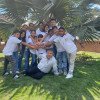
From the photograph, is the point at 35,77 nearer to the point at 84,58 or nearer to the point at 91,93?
the point at 91,93

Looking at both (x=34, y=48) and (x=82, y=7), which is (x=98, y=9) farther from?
(x=34, y=48)

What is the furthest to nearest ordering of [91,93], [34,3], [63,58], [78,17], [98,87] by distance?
[78,17]
[34,3]
[63,58]
[98,87]
[91,93]

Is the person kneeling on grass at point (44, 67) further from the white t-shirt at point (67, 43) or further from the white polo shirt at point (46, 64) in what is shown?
the white t-shirt at point (67, 43)

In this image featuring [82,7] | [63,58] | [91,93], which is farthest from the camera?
[82,7]

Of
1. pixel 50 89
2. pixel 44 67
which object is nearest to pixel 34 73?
pixel 44 67

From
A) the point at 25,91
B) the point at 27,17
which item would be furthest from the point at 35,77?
the point at 27,17

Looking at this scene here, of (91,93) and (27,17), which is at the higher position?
(27,17)

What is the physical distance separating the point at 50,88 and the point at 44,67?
38.4 inches

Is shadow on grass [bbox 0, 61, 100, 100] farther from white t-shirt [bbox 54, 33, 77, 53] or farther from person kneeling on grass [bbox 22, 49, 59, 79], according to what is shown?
white t-shirt [bbox 54, 33, 77, 53]

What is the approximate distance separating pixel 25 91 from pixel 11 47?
1433mm

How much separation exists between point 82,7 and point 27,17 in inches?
96.5

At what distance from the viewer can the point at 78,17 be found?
5117 millimetres

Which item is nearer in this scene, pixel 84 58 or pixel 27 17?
pixel 27 17

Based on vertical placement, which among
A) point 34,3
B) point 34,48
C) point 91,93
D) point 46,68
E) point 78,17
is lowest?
point 91,93
